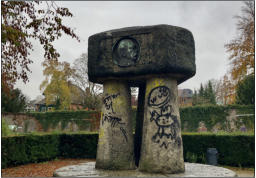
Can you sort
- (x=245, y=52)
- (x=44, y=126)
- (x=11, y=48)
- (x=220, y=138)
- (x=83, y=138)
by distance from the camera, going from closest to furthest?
(x=11, y=48) < (x=220, y=138) < (x=83, y=138) < (x=245, y=52) < (x=44, y=126)

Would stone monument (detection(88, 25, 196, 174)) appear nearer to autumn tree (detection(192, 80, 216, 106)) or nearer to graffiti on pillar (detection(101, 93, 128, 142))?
graffiti on pillar (detection(101, 93, 128, 142))

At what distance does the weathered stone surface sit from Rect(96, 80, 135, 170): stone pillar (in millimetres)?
402

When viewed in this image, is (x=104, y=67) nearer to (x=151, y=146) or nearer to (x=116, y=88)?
(x=116, y=88)

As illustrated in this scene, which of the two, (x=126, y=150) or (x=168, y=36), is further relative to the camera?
(x=126, y=150)

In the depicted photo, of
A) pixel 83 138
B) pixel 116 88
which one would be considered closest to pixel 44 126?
pixel 83 138

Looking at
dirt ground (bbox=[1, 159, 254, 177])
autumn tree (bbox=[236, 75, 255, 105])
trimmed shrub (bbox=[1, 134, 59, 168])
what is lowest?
dirt ground (bbox=[1, 159, 254, 177])

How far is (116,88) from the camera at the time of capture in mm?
6156

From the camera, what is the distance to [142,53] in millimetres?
5660

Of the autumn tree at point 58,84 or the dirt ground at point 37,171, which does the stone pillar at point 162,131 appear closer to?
the dirt ground at point 37,171

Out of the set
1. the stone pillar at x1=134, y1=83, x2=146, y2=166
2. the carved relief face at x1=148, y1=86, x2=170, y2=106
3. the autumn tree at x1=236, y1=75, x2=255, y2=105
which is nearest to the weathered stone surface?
the carved relief face at x1=148, y1=86, x2=170, y2=106

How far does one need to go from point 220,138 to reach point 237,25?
15.5m

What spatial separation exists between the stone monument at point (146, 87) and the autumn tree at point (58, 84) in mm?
30514

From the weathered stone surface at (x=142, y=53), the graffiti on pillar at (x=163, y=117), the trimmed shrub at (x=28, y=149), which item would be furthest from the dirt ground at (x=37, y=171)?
the weathered stone surface at (x=142, y=53)

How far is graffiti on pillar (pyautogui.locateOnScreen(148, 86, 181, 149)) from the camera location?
17.8ft
